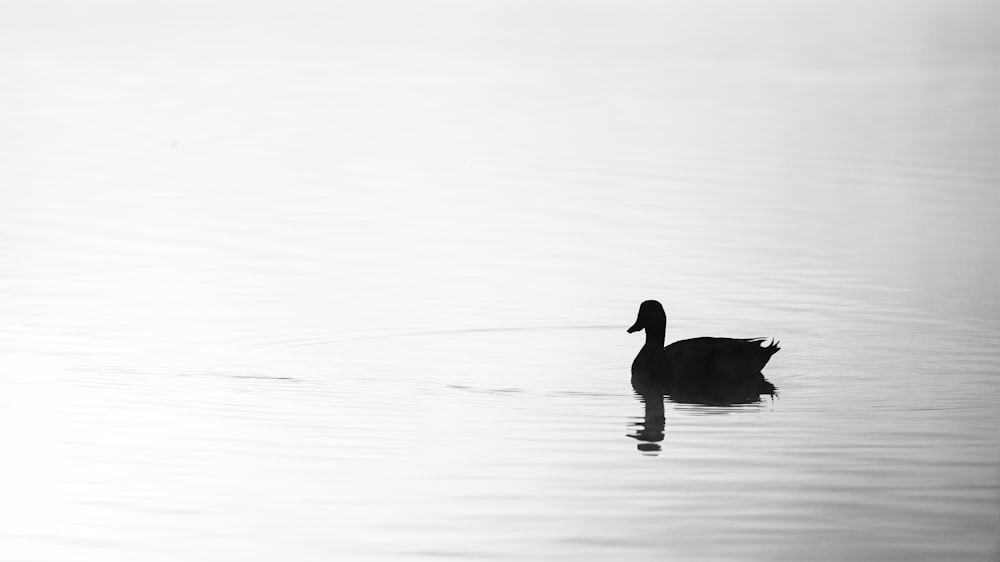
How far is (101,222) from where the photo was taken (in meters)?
20.3

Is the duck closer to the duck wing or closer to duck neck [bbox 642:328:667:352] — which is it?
the duck wing

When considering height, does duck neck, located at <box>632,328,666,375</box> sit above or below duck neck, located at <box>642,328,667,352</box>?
below

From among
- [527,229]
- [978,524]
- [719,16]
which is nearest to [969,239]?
[527,229]

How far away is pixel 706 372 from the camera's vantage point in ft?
40.7

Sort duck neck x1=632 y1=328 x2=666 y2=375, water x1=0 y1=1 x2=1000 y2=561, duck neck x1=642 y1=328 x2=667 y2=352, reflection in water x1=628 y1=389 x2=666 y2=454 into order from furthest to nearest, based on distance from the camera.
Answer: duck neck x1=642 y1=328 x2=667 y2=352 → duck neck x1=632 y1=328 x2=666 y2=375 → reflection in water x1=628 y1=389 x2=666 y2=454 → water x1=0 y1=1 x2=1000 y2=561

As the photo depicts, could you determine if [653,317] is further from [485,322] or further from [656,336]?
[485,322]

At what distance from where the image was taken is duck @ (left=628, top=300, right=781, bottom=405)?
40.1 ft

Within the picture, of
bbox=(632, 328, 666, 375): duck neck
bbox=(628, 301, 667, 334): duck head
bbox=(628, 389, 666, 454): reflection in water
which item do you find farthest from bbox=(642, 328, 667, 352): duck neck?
bbox=(628, 389, 666, 454): reflection in water

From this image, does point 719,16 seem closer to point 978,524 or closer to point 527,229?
point 527,229

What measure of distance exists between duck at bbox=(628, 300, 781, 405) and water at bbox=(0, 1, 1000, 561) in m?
0.29

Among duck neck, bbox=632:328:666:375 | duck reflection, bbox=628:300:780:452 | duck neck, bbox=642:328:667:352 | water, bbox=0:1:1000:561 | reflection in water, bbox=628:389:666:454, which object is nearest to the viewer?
water, bbox=0:1:1000:561

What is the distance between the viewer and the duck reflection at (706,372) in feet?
40.0

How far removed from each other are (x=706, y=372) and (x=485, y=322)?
2.94 meters

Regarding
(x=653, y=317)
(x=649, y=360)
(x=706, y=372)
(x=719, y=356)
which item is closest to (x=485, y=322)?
(x=653, y=317)
